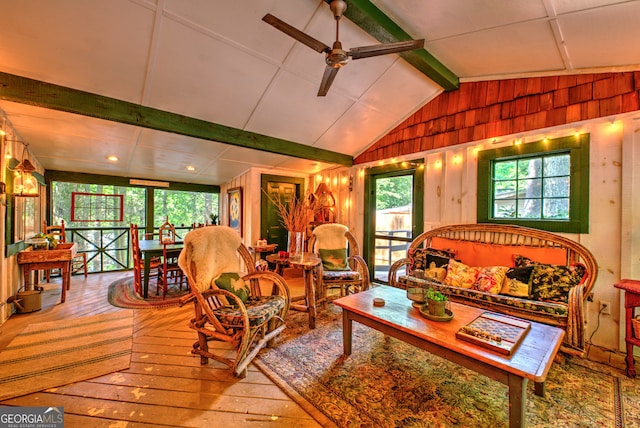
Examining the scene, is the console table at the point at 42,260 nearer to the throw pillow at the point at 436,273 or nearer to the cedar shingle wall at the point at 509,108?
the throw pillow at the point at 436,273

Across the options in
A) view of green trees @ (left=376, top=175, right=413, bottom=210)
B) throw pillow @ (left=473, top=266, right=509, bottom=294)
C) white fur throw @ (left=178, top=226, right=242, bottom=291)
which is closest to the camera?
white fur throw @ (left=178, top=226, right=242, bottom=291)

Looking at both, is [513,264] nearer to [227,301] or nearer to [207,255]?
[227,301]

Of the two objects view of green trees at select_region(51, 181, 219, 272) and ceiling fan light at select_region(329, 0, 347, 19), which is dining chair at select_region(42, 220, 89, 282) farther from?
ceiling fan light at select_region(329, 0, 347, 19)

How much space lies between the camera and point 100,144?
387 centimetres

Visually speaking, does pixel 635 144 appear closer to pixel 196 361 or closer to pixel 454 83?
pixel 454 83

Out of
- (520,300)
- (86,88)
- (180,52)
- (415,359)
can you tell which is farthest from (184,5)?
(520,300)

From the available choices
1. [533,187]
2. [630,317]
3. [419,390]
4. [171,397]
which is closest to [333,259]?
[419,390]

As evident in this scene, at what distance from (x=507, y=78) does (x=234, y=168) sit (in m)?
4.53

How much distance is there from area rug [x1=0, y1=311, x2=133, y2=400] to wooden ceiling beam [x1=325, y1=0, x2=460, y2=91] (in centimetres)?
347

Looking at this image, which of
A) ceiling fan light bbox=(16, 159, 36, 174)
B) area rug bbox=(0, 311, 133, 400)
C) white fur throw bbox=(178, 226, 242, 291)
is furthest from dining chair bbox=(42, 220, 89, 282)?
white fur throw bbox=(178, 226, 242, 291)

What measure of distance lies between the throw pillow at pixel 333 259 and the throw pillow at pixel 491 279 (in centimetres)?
167

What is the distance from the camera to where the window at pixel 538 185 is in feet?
8.90

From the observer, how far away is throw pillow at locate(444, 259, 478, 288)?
286 centimetres

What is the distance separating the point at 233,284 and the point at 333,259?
1699mm
